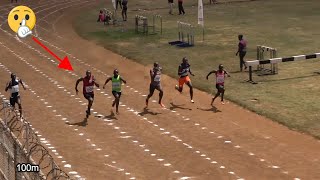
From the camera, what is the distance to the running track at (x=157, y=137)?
19.3 metres

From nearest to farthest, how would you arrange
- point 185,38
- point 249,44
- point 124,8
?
point 249,44, point 185,38, point 124,8

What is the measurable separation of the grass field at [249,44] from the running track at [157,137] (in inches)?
64.3

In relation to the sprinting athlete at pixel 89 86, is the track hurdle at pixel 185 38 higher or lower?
lower

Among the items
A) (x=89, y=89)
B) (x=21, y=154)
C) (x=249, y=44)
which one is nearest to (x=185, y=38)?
(x=249, y=44)

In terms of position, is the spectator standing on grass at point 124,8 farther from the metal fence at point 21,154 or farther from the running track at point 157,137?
the metal fence at point 21,154

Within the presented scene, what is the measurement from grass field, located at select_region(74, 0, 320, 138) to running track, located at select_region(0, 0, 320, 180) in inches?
64.3

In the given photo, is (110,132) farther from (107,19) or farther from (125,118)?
(107,19)

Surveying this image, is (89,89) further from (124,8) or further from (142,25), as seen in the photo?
(124,8)

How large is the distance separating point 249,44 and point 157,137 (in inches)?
839

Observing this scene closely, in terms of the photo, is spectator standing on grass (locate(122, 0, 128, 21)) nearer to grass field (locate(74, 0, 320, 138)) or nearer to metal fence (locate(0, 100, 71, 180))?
grass field (locate(74, 0, 320, 138))

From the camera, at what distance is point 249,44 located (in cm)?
4250

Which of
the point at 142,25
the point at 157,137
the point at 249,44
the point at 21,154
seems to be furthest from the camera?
the point at 142,25

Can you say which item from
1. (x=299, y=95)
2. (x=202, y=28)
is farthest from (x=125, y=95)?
(x=202, y=28)

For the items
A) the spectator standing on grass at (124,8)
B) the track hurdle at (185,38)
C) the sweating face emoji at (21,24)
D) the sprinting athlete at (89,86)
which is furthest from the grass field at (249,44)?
the sprinting athlete at (89,86)
